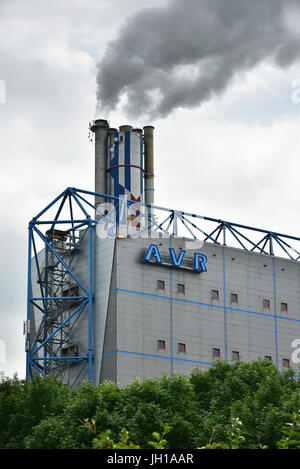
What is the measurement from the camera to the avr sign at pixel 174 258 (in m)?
92.2

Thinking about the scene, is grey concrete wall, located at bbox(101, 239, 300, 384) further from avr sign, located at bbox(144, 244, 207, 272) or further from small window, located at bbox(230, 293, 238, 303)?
avr sign, located at bbox(144, 244, 207, 272)

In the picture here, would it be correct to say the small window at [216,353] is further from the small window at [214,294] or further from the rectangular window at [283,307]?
the rectangular window at [283,307]

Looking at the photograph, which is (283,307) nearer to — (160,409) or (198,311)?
(198,311)

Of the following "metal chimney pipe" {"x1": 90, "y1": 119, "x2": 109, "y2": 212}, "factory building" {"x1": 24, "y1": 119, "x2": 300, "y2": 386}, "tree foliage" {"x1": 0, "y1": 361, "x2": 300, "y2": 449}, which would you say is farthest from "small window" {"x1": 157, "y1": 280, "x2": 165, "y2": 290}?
"metal chimney pipe" {"x1": 90, "y1": 119, "x2": 109, "y2": 212}

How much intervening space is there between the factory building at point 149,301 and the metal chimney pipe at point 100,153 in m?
14.5

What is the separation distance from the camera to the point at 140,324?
8969cm

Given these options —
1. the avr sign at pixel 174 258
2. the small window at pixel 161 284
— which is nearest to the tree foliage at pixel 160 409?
the small window at pixel 161 284

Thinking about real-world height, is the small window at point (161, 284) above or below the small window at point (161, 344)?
above

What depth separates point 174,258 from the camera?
307ft

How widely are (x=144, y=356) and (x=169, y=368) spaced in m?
3.15

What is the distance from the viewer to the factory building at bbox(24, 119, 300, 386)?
89438mm

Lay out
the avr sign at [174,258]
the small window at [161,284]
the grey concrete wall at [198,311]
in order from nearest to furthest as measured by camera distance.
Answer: the grey concrete wall at [198,311] → the avr sign at [174,258] → the small window at [161,284]

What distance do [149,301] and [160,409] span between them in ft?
107
